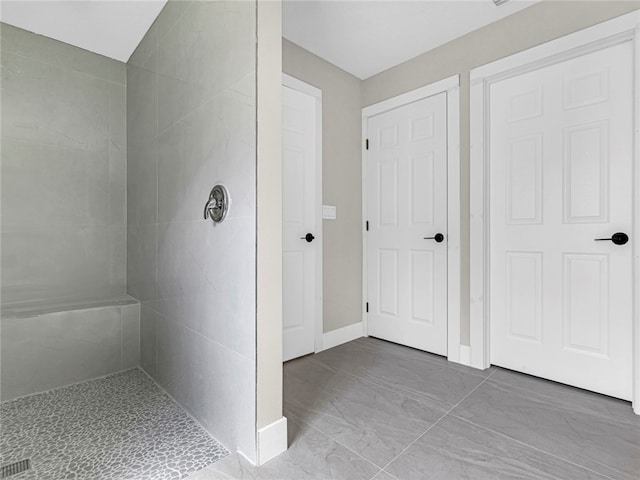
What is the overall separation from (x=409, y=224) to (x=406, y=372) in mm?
1126

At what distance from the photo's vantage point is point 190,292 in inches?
69.0

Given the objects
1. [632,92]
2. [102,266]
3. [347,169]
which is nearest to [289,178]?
[347,169]

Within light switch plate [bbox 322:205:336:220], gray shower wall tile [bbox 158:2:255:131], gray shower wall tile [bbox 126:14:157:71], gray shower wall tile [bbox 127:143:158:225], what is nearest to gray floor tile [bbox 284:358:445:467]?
light switch plate [bbox 322:205:336:220]

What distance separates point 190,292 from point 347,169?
5.64 feet

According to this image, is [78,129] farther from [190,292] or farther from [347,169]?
[347,169]

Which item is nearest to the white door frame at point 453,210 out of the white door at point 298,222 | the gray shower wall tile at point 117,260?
the white door at point 298,222

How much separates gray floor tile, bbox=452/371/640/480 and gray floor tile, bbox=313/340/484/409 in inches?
3.8

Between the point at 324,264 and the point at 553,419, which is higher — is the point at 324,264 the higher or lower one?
the higher one

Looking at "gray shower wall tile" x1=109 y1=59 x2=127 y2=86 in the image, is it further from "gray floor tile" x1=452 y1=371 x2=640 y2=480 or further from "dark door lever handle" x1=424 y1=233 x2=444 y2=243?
"gray floor tile" x1=452 y1=371 x2=640 y2=480

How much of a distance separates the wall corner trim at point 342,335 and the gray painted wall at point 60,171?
1680mm

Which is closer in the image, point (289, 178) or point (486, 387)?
point (486, 387)

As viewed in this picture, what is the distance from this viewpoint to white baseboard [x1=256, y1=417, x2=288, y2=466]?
1.33 m

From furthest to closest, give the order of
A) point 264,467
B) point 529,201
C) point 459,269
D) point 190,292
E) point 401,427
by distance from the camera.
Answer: point 459,269 < point 529,201 < point 190,292 < point 401,427 < point 264,467

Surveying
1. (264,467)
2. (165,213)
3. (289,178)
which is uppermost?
(289,178)
